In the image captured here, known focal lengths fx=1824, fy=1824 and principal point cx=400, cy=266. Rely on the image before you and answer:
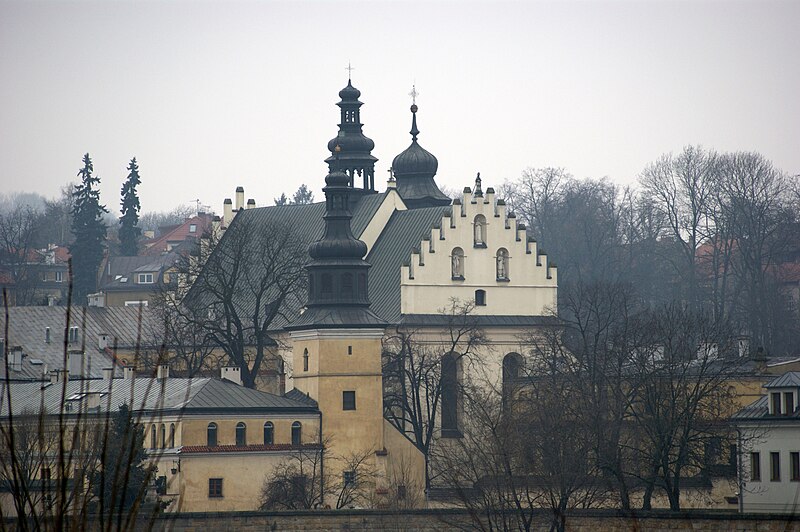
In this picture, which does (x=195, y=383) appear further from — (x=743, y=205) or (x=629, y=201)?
(x=629, y=201)

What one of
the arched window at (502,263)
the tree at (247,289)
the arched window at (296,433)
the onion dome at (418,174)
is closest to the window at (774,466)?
the arched window at (296,433)

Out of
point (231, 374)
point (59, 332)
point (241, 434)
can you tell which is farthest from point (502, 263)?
point (59, 332)

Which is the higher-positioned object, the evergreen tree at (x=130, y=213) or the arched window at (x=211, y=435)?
the evergreen tree at (x=130, y=213)

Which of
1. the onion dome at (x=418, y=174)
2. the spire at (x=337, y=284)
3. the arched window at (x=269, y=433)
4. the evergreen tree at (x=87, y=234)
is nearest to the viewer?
the arched window at (x=269, y=433)

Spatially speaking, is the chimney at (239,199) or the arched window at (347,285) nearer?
the arched window at (347,285)

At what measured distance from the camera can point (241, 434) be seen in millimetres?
63750

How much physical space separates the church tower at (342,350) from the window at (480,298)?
1100 centimetres

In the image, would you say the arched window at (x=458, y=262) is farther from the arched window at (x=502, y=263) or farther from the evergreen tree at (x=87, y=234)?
the evergreen tree at (x=87, y=234)

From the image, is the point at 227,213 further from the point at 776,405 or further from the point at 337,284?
the point at 776,405

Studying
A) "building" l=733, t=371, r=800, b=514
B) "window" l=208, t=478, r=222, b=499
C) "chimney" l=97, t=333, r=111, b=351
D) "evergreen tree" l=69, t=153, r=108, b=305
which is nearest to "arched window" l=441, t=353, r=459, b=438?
"window" l=208, t=478, r=222, b=499

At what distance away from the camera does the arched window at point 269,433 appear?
64312 millimetres

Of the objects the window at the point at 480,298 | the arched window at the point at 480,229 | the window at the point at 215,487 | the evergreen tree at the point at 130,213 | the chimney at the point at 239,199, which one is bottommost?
the window at the point at 215,487

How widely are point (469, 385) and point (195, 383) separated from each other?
1271cm

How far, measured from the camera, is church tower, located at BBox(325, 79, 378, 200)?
87.2 metres
